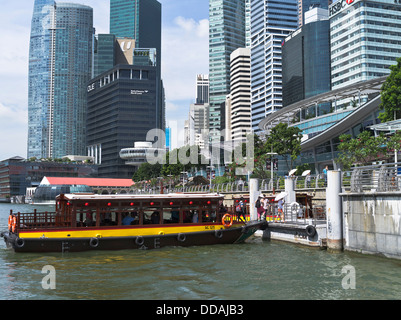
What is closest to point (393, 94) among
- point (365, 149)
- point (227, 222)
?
point (365, 149)

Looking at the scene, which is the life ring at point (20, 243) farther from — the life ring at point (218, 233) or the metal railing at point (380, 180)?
the metal railing at point (380, 180)

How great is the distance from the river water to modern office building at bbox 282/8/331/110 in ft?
412

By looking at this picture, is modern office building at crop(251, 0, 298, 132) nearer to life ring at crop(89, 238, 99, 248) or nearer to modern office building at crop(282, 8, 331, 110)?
modern office building at crop(282, 8, 331, 110)

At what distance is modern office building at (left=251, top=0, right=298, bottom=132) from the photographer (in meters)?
178

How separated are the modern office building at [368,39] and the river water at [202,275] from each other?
108664mm

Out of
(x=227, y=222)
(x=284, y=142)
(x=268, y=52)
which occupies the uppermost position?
(x=268, y=52)

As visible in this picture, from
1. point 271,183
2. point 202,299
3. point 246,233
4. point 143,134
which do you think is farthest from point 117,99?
point 202,299

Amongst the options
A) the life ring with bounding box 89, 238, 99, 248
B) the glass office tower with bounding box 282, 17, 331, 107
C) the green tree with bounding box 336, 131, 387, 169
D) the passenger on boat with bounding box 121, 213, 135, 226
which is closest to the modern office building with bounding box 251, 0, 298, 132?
the glass office tower with bounding box 282, 17, 331, 107

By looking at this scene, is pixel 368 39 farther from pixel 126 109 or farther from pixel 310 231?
pixel 310 231

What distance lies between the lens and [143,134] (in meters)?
190

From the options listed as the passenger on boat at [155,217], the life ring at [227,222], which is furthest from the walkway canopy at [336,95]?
the passenger on boat at [155,217]

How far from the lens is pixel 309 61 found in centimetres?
14262

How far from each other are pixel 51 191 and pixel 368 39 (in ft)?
335
